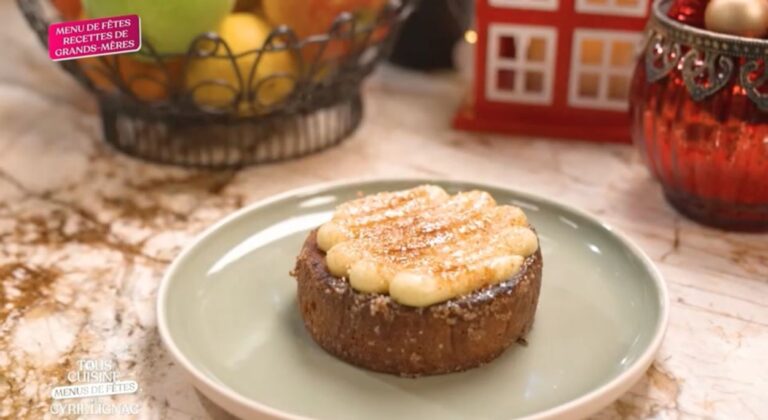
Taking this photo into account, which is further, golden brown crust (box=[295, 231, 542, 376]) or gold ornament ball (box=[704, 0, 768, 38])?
gold ornament ball (box=[704, 0, 768, 38])

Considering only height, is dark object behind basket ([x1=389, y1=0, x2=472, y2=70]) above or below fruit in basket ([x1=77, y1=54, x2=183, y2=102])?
below

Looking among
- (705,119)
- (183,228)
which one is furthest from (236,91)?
(705,119)

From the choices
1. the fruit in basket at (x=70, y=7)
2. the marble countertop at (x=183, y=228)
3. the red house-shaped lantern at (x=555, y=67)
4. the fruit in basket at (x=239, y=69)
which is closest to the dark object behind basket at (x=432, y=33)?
the marble countertop at (x=183, y=228)

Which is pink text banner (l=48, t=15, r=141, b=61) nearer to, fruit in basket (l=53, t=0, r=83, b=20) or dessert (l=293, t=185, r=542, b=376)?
fruit in basket (l=53, t=0, r=83, b=20)

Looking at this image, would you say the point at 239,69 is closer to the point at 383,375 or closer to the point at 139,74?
the point at 139,74

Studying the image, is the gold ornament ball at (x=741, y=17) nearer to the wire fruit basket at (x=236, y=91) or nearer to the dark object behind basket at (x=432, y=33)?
the wire fruit basket at (x=236, y=91)

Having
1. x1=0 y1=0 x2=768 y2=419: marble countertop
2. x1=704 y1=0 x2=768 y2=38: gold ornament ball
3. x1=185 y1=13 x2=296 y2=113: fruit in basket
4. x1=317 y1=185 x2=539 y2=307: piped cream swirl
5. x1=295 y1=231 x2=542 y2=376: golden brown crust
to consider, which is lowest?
x1=0 y1=0 x2=768 y2=419: marble countertop

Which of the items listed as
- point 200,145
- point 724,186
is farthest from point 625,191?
point 200,145

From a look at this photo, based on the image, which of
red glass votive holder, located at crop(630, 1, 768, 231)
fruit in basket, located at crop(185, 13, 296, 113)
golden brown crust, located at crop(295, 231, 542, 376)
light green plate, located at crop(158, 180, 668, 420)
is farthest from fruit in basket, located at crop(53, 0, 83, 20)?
red glass votive holder, located at crop(630, 1, 768, 231)
